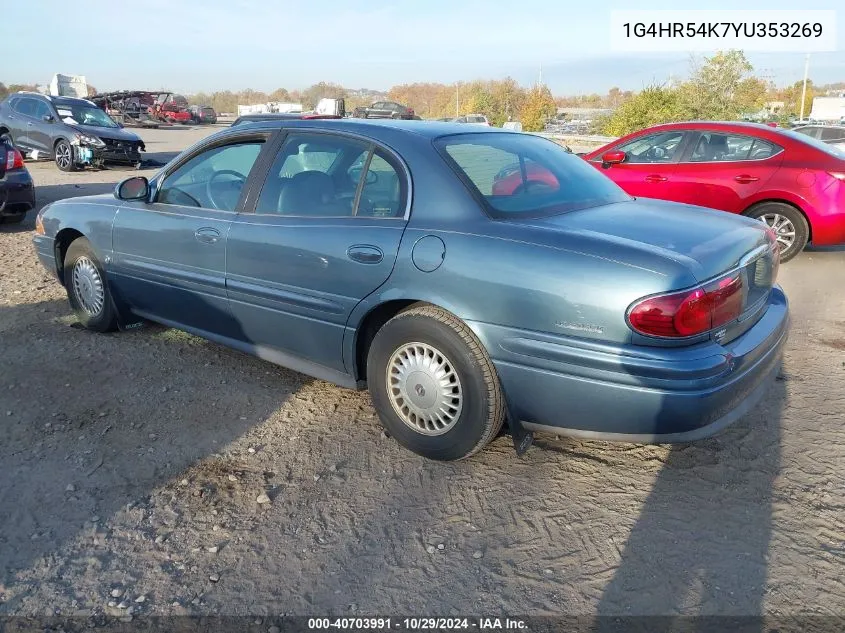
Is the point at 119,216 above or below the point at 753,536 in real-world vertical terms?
above

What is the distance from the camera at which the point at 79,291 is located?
4992 mm

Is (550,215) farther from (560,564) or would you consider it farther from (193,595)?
(193,595)

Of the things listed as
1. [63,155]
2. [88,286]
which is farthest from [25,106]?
[88,286]

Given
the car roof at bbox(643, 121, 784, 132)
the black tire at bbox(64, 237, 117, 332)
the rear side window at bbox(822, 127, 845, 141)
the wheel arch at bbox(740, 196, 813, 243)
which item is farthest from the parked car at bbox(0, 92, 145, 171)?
the rear side window at bbox(822, 127, 845, 141)

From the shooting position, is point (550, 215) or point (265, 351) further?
point (265, 351)

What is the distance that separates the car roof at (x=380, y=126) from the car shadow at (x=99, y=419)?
118cm

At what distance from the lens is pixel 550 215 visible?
3213 mm

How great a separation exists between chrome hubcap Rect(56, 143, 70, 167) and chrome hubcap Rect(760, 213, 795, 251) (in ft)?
44.1

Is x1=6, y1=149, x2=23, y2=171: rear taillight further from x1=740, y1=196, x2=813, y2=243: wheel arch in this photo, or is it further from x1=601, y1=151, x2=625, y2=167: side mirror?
x1=740, y1=196, x2=813, y2=243: wheel arch

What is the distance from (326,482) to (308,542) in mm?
459

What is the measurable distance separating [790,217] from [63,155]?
13798 millimetres

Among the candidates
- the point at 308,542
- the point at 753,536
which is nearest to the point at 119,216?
the point at 308,542

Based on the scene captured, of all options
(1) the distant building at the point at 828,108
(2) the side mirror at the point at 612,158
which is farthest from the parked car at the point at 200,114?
(1) the distant building at the point at 828,108

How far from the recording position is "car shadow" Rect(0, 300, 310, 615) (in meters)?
2.84
